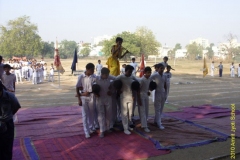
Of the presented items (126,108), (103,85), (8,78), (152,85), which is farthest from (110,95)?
(8,78)

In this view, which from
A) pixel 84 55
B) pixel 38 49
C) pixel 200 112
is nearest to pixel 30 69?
pixel 200 112

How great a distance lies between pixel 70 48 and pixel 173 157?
98.1m

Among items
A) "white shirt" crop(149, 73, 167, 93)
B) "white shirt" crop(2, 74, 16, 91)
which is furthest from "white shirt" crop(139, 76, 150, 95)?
"white shirt" crop(2, 74, 16, 91)

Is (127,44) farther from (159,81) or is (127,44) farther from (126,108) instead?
(126,108)

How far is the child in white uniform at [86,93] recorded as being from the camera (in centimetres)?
620

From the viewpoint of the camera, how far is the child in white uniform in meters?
6.20

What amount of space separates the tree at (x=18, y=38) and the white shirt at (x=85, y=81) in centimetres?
4196

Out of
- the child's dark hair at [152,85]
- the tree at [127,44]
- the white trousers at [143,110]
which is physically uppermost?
the tree at [127,44]

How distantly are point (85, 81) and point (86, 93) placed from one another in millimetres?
310

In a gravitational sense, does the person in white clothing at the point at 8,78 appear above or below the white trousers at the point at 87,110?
above

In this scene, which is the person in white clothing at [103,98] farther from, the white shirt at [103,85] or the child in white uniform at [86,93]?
the child in white uniform at [86,93]

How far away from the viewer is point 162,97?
286 inches

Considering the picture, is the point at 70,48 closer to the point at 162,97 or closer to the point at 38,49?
the point at 38,49

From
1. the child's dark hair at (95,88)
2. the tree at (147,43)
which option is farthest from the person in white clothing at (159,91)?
the tree at (147,43)
